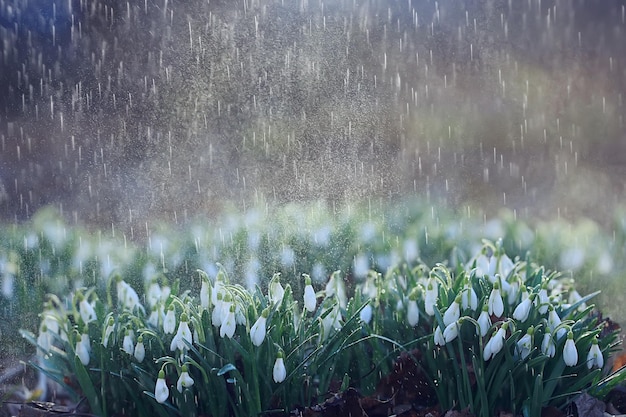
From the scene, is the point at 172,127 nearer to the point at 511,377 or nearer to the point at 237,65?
the point at 237,65

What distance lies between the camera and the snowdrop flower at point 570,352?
4.77 ft

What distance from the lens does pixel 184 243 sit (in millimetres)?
2385

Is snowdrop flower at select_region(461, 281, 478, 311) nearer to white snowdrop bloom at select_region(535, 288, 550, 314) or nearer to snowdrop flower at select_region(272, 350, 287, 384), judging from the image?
white snowdrop bloom at select_region(535, 288, 550, 314)

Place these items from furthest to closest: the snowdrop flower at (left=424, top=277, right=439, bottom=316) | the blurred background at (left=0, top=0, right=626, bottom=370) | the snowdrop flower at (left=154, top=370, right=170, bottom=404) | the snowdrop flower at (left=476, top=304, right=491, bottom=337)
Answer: the blurred background at (left=0, top=0, right=626, bottom=370) < the snowdrop flower at (left=424, top=277, right=439, bottom=316) < the snowdrop flower at (left=476, top=304, right=491, bottom=337) < the snowdrop flower at (left=154, top=370, right=170, bottom=404)

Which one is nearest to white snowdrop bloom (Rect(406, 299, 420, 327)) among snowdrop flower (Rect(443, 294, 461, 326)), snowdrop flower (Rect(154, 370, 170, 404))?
snowdrop flower (Rect(443, 294, 461, 326))

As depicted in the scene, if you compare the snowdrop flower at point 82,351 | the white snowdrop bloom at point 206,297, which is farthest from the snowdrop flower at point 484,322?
the snowdrop flower at point 82,351

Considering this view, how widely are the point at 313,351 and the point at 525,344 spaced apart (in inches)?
17.2

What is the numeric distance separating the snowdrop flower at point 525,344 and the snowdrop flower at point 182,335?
2.22ft

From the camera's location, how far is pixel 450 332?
149 centimetres

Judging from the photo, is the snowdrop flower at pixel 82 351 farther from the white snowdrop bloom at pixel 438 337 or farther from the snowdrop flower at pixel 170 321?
the white snowdrop bloom at pixel 438 337

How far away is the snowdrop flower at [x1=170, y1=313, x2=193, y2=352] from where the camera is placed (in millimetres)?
1458

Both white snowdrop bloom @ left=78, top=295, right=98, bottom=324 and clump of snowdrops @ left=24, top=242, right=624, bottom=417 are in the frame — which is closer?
clump of snowdrops @ left=24, top=242, right=624, bottom=417

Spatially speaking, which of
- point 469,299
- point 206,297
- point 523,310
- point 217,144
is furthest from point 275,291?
point 217,144

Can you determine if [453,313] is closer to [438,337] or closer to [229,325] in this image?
[438,337]
